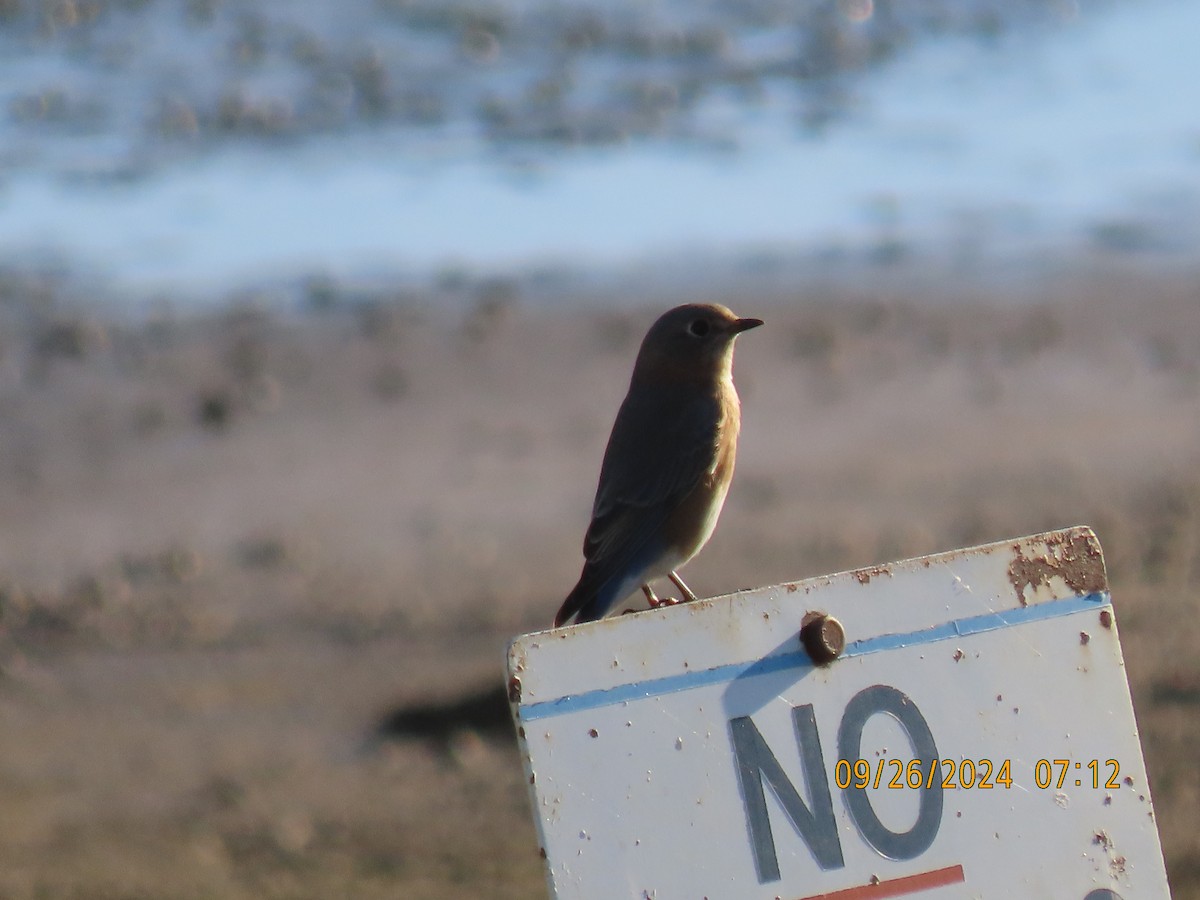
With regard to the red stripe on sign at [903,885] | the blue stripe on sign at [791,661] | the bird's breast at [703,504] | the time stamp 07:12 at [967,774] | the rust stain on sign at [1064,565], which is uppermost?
the bird's breast at [703,504]

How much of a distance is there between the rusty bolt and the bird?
151cm

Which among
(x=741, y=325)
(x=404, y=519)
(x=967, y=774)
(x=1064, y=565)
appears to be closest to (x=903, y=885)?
(x=967, y=774)

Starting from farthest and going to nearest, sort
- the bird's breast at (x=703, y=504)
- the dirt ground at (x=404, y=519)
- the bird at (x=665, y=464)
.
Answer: the dirt ground at (x=404, y=519) < the bird's breast at (x=703, y=504) < the bird at (x=665, y=464)

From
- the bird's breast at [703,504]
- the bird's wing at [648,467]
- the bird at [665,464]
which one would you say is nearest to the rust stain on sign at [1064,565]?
the bird at [665,464]

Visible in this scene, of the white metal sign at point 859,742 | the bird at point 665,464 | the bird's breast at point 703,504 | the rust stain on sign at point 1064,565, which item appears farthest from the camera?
the bird's breast at point 703,504

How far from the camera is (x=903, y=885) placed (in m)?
2.71

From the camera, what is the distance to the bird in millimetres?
4531

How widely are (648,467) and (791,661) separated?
1980 mm

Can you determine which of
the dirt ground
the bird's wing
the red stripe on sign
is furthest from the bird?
the red stripe on sign

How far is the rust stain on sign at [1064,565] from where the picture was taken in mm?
2873

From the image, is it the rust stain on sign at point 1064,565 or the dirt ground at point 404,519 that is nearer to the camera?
the rust stain on sign at point 1064,565

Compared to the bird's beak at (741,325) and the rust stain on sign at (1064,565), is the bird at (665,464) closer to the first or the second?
the bird's beak at (741,325)

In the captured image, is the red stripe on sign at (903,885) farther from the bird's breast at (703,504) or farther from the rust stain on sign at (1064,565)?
the bird's breast at (703,504)

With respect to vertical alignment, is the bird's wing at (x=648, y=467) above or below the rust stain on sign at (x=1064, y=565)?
above
